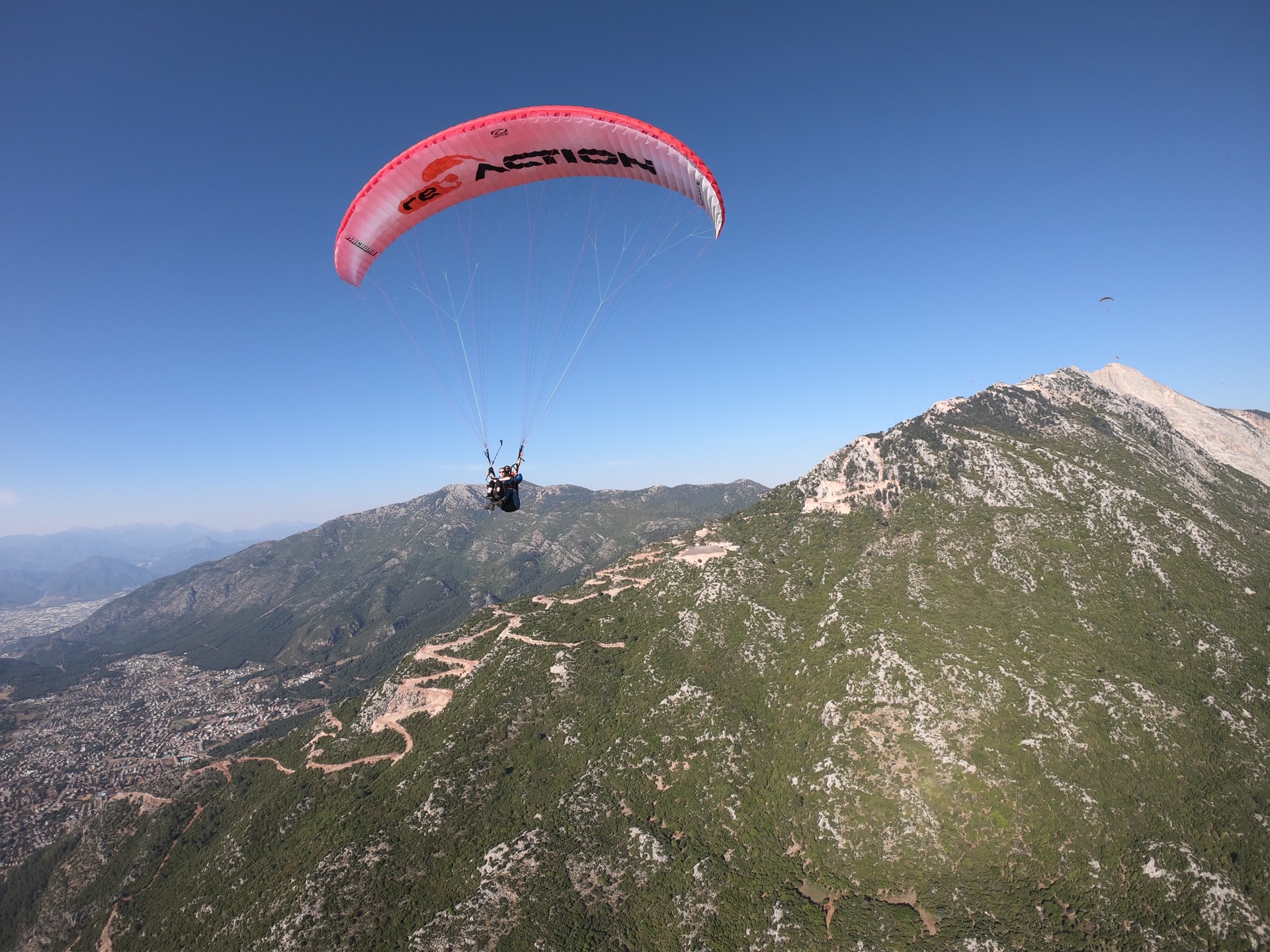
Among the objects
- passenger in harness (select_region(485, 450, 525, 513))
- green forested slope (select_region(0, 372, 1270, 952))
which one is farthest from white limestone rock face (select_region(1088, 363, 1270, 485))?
passenger in harness (select_region(485, 450, 525, 513))

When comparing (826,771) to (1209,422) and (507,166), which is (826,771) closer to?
(507,166)

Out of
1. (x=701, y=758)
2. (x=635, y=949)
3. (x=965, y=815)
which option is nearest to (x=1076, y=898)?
(x=965, y=815)

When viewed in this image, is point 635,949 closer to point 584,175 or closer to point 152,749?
point 584,175

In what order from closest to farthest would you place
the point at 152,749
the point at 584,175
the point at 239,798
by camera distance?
1. the point at 584,175
2. the point at 239,798
3. the point at 152,749

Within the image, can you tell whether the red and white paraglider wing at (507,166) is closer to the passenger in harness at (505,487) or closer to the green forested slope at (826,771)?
the passenger in harness at (505,487)

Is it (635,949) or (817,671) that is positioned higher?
(817,671)

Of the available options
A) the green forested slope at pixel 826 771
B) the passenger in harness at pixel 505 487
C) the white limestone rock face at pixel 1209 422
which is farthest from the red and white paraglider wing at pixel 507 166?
A: the white limestone rock face at pixel 1209 422
